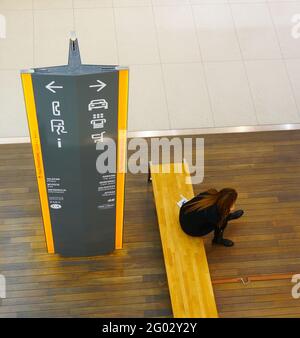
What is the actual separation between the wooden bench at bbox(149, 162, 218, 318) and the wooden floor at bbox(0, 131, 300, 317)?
0.30 metres

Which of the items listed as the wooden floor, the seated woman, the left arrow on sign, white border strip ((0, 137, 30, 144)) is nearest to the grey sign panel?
the left arrow on sign

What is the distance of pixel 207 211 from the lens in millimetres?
4730

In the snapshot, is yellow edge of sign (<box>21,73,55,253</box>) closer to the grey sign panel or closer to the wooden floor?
the grey sign panel

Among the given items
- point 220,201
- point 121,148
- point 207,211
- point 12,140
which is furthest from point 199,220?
point 12,140

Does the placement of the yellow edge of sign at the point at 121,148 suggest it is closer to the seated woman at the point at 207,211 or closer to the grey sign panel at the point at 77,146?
the grey sign panel at the point at 77,146

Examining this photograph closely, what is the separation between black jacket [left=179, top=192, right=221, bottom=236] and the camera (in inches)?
186

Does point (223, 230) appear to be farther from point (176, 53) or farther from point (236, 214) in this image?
point (176, 53)

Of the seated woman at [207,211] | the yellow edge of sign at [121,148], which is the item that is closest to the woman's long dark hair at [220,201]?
the seated woman at [207,211]

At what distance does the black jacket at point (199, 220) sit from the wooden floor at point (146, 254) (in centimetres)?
46

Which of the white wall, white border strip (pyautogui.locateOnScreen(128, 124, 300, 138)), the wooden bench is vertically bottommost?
the wooden bench

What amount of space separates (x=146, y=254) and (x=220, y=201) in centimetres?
106

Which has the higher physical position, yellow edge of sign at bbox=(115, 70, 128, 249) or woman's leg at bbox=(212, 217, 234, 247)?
yellow edge of sign at bbox=(115, 70, 128, 249)
